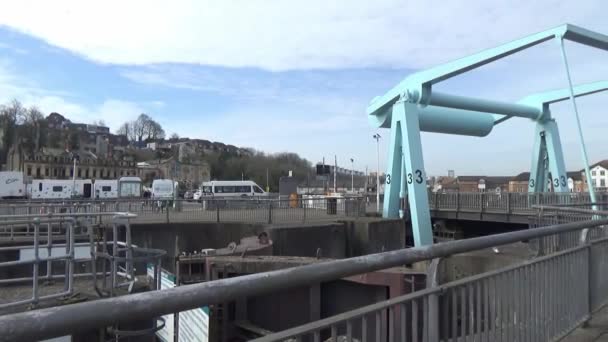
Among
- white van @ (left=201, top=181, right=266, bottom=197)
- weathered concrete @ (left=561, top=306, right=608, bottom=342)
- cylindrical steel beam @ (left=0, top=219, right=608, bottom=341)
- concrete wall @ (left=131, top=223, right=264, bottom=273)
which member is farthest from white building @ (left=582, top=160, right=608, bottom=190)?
cylindrical steel beam @ (left=0, top=219, right=608, bottom=341)

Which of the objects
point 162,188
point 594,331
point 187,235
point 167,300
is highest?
point 162,188

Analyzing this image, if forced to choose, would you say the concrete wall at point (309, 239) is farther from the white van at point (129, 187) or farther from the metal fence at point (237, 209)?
the white van at point (129, 187)

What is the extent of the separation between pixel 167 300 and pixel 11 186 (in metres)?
57.6

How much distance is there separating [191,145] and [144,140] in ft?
42.6

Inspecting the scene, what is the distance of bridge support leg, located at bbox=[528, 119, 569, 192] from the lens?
94.8ft

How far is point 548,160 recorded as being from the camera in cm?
3127

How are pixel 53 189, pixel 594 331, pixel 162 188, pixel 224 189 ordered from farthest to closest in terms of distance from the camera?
pixel 224 189, pixel 53 189, pixel 162 188, pixel 594 331

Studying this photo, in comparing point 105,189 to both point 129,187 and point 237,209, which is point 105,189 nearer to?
point 129,187

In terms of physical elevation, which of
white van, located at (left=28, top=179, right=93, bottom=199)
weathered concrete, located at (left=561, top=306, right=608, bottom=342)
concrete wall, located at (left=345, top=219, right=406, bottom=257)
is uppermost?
white van, located at (left=28, top=179, right=93, bottom=199)

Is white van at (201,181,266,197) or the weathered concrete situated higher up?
white van at (201,181,266,197)

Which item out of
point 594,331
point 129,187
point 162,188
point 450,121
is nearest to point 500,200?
point 450,121

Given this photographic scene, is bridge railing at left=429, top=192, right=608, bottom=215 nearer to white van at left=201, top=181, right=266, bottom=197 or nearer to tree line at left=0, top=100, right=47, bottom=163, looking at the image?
white van at left=201, top=181, right=266, bottom=197

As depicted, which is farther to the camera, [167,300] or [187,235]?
[187,235]

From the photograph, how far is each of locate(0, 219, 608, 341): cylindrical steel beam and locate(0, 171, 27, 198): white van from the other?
56701 mm
